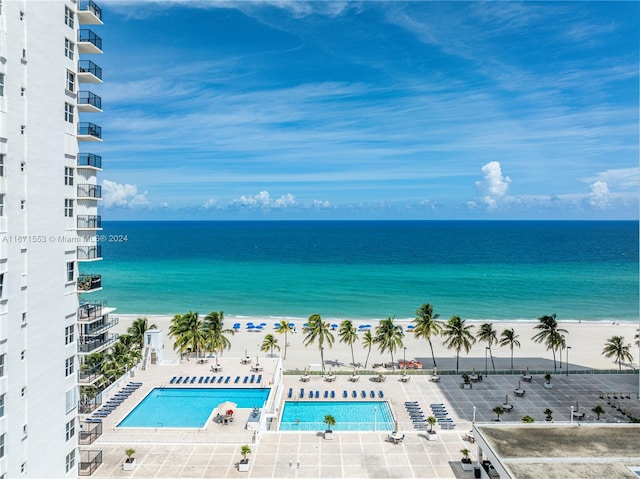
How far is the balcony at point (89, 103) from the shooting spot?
931 inches

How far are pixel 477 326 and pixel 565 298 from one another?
32.5 m

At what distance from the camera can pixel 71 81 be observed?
23.1 metres

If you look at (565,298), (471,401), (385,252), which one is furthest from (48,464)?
(385,252)

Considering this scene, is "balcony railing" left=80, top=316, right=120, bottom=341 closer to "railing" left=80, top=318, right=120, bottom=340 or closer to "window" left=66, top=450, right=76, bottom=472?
"railing" left=80, top=318, right=120, bottom=340

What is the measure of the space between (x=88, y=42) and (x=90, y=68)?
4.08ft

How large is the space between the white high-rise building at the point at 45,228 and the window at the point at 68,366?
5 centimetres

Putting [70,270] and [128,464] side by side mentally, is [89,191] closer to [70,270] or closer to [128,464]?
[70,270]

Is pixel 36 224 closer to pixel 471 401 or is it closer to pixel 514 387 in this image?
pixel 471 401

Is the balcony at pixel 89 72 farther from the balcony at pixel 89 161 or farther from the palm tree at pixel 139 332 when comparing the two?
the palm tree at pixel 139 332

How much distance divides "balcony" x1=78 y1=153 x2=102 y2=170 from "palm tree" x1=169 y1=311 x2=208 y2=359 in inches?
1052

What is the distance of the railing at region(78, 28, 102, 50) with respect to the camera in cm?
2353

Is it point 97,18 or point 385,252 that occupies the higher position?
point 97,18

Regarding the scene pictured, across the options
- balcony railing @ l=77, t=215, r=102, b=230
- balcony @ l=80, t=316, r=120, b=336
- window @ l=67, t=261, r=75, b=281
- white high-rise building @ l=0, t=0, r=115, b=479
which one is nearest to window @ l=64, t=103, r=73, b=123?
white high-rise building @ l=0, t=0, r=115, b=479

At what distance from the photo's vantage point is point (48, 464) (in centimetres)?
2170
